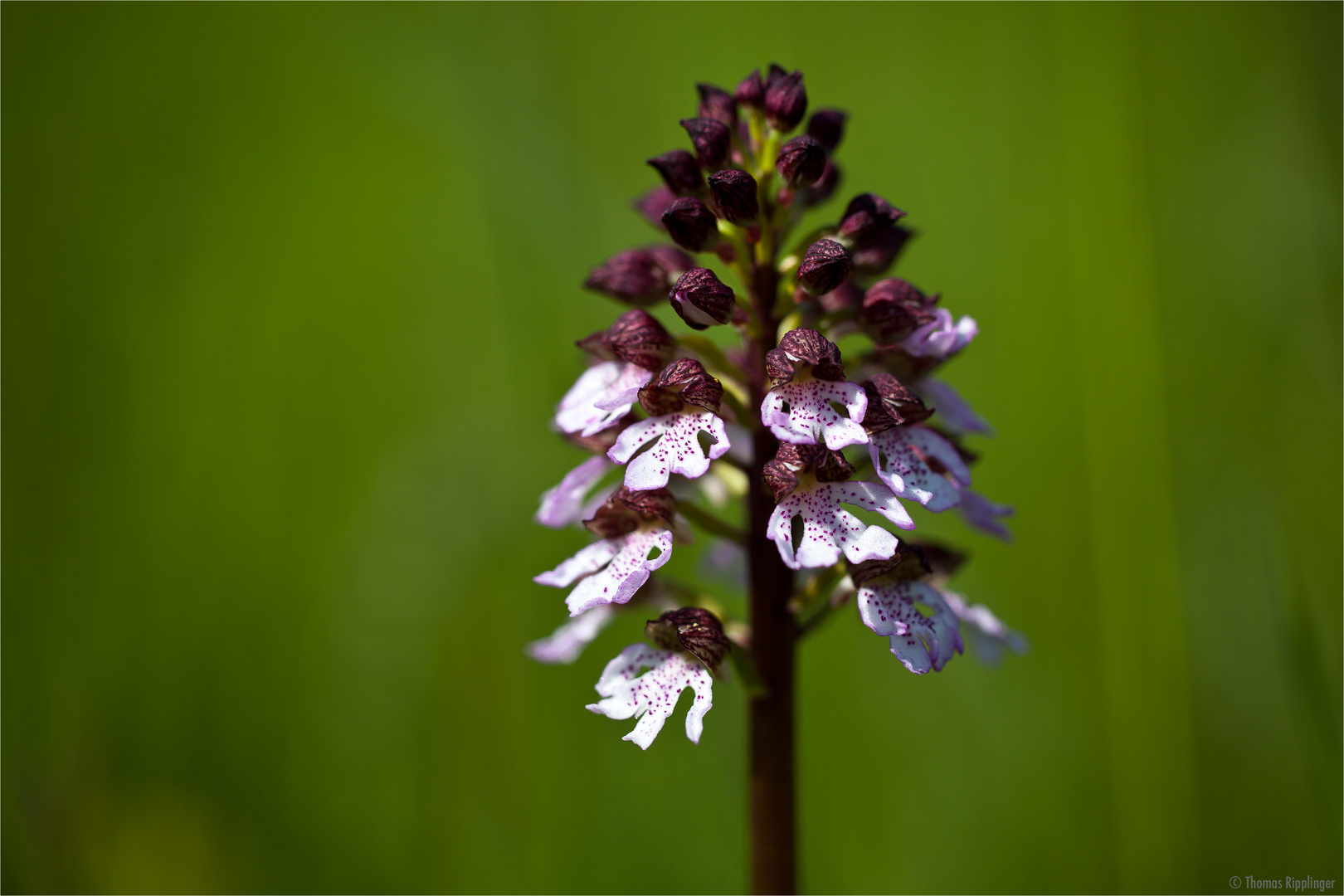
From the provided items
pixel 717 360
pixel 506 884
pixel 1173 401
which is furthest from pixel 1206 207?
pixel 506 884

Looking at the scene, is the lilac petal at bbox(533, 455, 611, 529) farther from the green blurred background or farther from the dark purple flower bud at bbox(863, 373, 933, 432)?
the green blurred background

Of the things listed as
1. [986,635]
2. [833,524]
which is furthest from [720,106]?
[986,635]

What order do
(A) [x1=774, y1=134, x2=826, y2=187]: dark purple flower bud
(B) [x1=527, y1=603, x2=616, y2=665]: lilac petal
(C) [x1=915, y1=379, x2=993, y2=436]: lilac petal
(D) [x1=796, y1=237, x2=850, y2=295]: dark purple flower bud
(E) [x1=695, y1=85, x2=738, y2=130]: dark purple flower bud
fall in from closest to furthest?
(D) [x1=796, y1=237, x2=850, y2=295]: dark purple flower bud < (A) [x1=774, y1=134, x2=826, y2=187]: dark purple flower bud < (E) [x1=695, y1=85, x2=738, y2=130]: dark purple flower bud < (C) [x1=915, y1=379, x2=993, y2=436]: lilac petal < (B) [x1=527, y1=603, x2=616, y2=665]: lilac petal

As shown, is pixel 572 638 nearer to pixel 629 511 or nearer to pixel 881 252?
pixel 629 511

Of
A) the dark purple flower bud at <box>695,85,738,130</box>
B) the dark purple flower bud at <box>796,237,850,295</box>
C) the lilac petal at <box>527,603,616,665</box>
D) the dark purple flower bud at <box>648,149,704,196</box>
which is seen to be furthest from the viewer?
the lilac petal at <box>527,603,616,665</box>

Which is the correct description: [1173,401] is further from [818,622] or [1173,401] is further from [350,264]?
[350,264]

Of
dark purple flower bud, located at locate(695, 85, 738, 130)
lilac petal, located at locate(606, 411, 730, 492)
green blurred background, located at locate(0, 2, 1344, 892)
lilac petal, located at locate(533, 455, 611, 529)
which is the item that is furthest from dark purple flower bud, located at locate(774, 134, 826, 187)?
green blurred background, located at locate(0, 2, 1344, 892)
